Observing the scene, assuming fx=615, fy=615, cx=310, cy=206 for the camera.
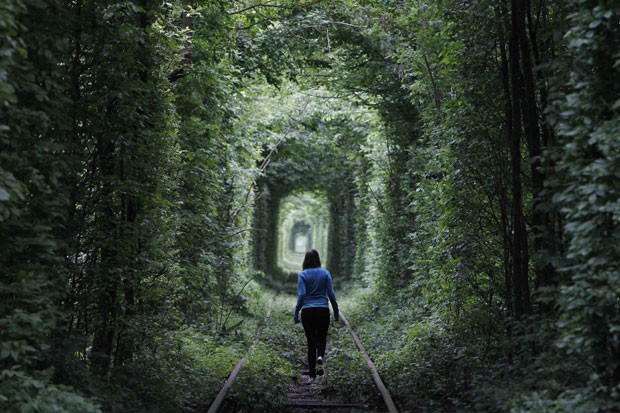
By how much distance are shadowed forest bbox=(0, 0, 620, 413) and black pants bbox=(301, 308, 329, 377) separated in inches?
17.2

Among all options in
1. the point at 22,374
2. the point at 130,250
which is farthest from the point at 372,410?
the point at 22,374

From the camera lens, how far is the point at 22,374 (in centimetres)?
384

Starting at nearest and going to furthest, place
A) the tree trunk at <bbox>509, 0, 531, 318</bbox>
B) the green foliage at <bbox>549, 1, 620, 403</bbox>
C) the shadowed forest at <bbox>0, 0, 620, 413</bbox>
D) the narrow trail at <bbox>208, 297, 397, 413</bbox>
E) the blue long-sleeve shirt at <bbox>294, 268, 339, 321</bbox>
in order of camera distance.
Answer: the green foliage at <bbox>549, 1, 620, 403</bbox> → the shadowed forest at <bbox>0, 0, 620, 413</bbox> → the tree trunk at <bbox>509, 0, 531, 318</bbox> → the narrow trail at <bbox>208, 297, 397, 413</bbox> → the blue long-sleeve shirt at <bbox>294, 268, 339, 321</bbox>

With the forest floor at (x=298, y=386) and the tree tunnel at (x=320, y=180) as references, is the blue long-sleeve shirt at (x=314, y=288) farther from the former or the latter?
the tree tunnel at (x=320, y=180)

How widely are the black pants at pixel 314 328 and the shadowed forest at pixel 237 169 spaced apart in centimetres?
44

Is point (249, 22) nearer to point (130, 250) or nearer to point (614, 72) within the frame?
point (130, 250)

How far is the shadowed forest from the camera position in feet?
13.6

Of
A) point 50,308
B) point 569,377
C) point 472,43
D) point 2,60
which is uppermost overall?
point 472,43

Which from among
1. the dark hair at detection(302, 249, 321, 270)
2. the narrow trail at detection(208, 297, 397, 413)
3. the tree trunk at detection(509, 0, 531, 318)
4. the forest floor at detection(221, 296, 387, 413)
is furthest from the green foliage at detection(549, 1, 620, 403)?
the dark hair at detection(302, 249, 321, 270)

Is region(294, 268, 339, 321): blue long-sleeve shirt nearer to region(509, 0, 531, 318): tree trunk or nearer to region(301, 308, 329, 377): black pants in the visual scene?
region(301, 308, 329, 377): black pants

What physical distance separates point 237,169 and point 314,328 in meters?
6.30

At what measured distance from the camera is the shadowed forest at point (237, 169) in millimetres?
4148

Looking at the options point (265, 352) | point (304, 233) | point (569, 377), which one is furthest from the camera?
point (304, 233)

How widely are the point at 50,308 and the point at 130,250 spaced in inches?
84.0
